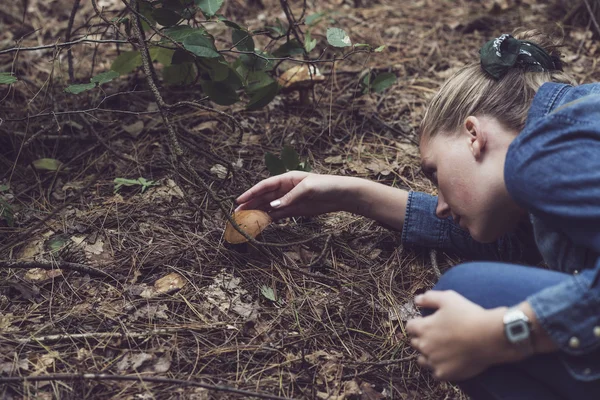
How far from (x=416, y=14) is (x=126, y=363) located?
3.09 m

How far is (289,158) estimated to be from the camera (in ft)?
7.38

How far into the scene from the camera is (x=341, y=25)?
11.7 ft

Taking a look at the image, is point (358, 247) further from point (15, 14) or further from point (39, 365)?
point (15, 14)

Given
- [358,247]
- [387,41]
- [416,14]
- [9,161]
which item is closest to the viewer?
[358,247]

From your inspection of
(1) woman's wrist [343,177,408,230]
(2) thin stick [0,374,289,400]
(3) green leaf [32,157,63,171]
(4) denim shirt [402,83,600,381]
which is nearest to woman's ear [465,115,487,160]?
(4) denim shirt [402,83,600,381]

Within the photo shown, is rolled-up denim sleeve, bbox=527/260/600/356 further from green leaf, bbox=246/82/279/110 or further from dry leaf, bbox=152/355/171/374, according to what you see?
green leaf, bbox=246/82/279/110

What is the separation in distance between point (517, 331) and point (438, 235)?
2.70 ft

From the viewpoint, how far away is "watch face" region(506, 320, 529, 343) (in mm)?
1294

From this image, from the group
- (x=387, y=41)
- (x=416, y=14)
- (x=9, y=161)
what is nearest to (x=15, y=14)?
(x=9, y=161)

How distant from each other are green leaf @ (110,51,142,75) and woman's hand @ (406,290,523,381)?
5.47ft

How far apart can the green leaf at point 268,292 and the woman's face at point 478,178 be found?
655 mm

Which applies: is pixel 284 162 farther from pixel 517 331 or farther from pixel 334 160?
pixel 517 331

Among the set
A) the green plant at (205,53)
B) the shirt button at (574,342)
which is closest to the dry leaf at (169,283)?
the green plant at (205,53)

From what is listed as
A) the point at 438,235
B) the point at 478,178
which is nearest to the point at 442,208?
the point at 478,178
